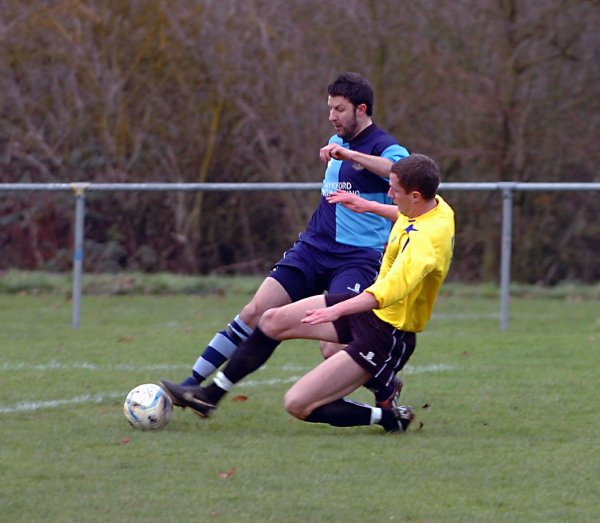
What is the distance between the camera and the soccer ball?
5926 mm

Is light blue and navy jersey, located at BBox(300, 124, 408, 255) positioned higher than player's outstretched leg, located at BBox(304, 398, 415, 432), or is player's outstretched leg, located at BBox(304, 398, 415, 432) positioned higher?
light blue and navy jersey, located at BBox(300, 124, 408, 255)

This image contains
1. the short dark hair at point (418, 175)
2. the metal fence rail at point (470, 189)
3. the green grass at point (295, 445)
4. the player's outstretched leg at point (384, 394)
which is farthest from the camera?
the metal fence rail at point (470, 189)

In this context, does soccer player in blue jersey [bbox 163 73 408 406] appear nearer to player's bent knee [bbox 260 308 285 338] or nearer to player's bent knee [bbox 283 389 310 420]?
player's bent knee [bbox 260 308 285 338]

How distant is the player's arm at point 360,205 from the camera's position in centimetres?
611

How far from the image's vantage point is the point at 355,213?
22.2ft

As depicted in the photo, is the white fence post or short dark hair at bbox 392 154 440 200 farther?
the white fence post

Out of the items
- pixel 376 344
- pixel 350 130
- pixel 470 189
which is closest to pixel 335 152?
pixel 350 130

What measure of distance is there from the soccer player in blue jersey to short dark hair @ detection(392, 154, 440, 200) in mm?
622

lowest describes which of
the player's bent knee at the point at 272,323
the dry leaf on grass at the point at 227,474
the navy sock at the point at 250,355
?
the dry leaf on grass at the point at 227,474

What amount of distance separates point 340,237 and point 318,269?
0.73 feet

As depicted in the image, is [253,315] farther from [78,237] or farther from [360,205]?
[78,237]

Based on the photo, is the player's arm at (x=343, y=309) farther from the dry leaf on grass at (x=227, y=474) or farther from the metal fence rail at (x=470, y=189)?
the metal fence rail at (x=470, y=189)

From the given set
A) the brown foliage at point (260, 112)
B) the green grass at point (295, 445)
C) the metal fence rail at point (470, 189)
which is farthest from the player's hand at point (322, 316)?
the brown foliage at point (260, 112)

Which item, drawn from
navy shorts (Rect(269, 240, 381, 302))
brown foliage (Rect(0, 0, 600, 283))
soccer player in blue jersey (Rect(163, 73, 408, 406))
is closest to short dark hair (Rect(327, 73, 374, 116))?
soccer player in blue jersey (Rect(163, 73, 408, 406))
